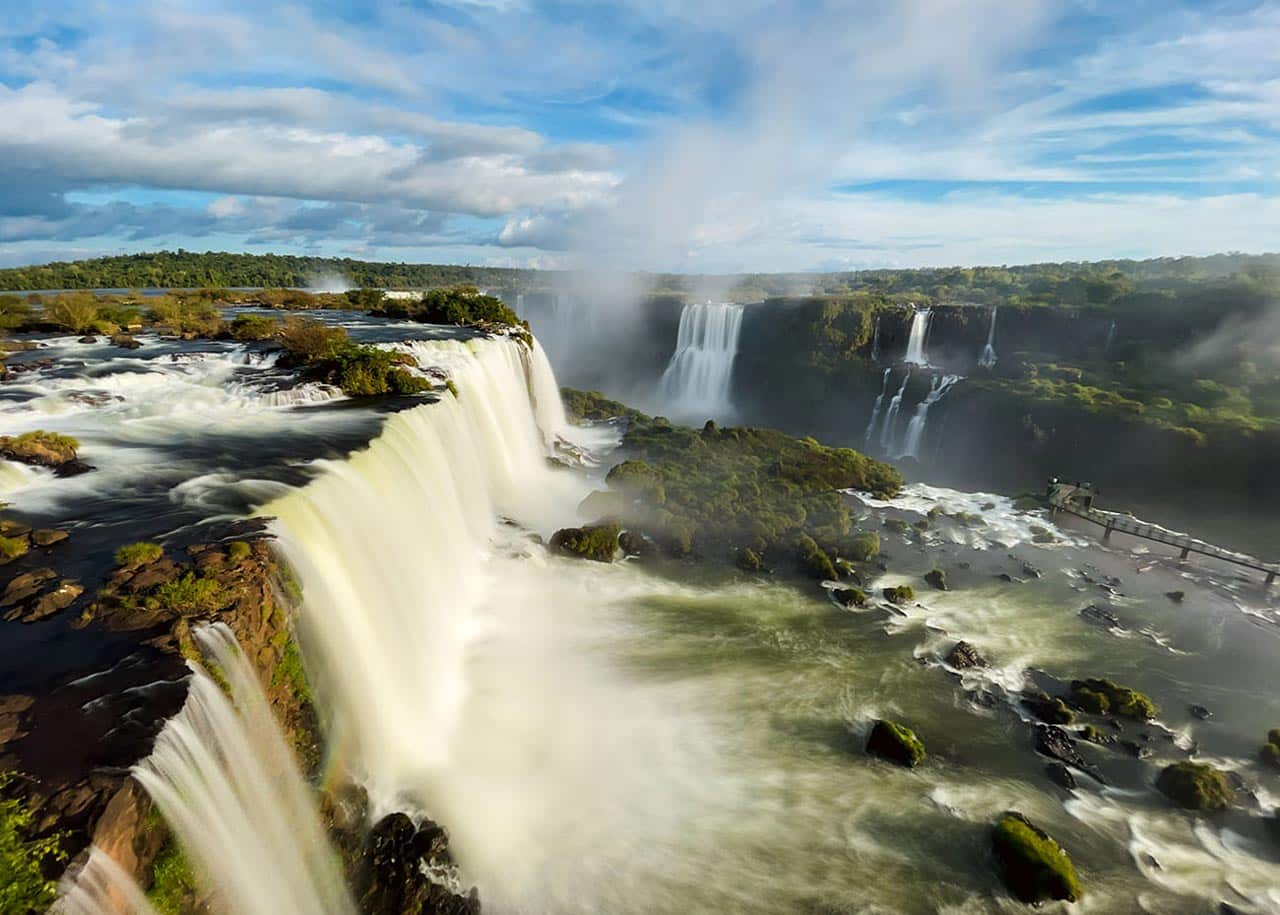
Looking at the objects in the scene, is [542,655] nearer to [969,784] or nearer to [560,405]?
[969,784]

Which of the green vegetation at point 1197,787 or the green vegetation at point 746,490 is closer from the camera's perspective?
the green vegetation at point 1197,787

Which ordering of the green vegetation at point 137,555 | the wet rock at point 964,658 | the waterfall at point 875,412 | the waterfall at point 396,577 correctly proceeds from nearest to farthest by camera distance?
the green vegetation at point 137,555 → the waterfall at point 396,577 → the wet rock at point 964,658 → the waterfall at point 875,412

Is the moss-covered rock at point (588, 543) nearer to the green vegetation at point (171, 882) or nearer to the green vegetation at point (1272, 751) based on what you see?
the green vegetation at point (171, 882)

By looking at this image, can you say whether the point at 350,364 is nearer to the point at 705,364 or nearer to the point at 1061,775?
the point at 1061,775

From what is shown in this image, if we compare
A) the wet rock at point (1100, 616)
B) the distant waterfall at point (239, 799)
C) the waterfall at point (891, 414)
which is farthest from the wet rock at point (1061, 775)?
the waterfall at point (891, 414)

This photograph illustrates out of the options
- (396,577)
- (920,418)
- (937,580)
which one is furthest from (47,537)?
(920,418)
